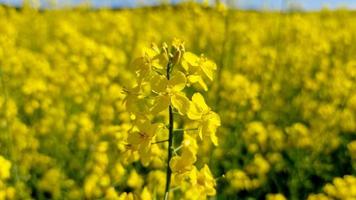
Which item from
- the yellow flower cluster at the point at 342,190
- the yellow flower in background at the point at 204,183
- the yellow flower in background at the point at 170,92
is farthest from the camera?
the yellow flower cluster at the point at 342,190

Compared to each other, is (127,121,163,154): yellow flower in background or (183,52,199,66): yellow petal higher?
(183,52,199,66): yellow petal

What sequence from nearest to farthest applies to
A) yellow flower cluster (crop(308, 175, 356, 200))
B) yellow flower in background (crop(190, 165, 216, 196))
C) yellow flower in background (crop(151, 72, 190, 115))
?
yellow flower in background (crop(151, 72, 190, 115)) → yellow flower in background (crop(190, 165, 216, 196)) → yellow flower cluster (crop(308, 175, 356, 200))

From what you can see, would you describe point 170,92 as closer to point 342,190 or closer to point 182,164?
point 182,164

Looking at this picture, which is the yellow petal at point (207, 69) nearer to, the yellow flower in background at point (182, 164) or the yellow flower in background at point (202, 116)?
the yellow flower in background at point (202, 116)

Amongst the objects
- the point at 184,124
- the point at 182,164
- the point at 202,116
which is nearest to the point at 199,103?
the point at 202,116

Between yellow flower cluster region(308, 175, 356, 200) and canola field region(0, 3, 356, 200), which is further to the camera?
yellow flower cluster region(308, 175, 356, 200)

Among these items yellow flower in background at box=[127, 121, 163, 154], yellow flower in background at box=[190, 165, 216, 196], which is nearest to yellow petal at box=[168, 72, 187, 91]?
yellow flower in background at box=[127, 121, 163, 154]

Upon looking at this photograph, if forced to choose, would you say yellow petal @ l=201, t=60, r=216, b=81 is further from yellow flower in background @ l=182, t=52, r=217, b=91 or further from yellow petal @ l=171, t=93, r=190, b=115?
yellow petal @ l=171, t=93, r=190, b=115

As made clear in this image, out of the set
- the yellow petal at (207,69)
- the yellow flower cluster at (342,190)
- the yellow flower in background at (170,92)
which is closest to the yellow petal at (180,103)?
the yellow flower in background at (170,92)
